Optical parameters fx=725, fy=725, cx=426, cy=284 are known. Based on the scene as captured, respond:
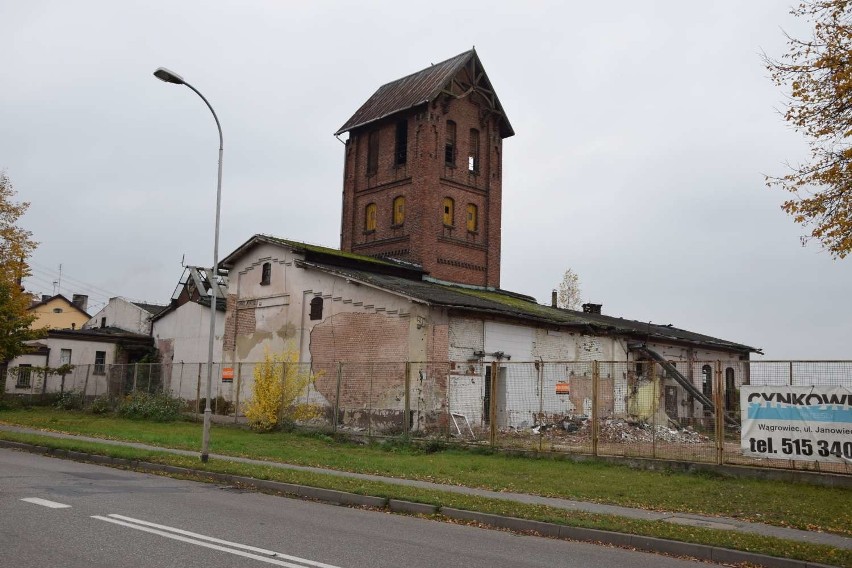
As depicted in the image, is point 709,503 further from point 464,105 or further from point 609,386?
point 464,105

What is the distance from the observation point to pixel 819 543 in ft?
29.8

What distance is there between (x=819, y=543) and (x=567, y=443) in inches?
410

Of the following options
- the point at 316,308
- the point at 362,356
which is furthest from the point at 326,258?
the point at 362,356

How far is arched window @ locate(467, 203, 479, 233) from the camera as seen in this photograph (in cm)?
4019

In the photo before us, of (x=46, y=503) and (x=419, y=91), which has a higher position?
(x=419, y=91)

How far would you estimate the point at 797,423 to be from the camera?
15125 mm

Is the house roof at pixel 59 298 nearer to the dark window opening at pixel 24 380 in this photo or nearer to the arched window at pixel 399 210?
the dark window opening at pixel 24 380

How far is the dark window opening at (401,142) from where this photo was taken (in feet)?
129

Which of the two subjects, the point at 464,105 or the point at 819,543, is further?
the point at 464,105

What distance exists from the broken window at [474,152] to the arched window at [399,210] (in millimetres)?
4574

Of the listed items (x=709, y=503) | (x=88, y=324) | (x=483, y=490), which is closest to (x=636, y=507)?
(x=709, y=503)

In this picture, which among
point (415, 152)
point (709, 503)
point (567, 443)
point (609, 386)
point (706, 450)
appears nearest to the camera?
point (709, 503)

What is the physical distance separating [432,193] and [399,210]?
7.40ft

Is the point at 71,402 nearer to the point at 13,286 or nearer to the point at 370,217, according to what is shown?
the point at 13,286
